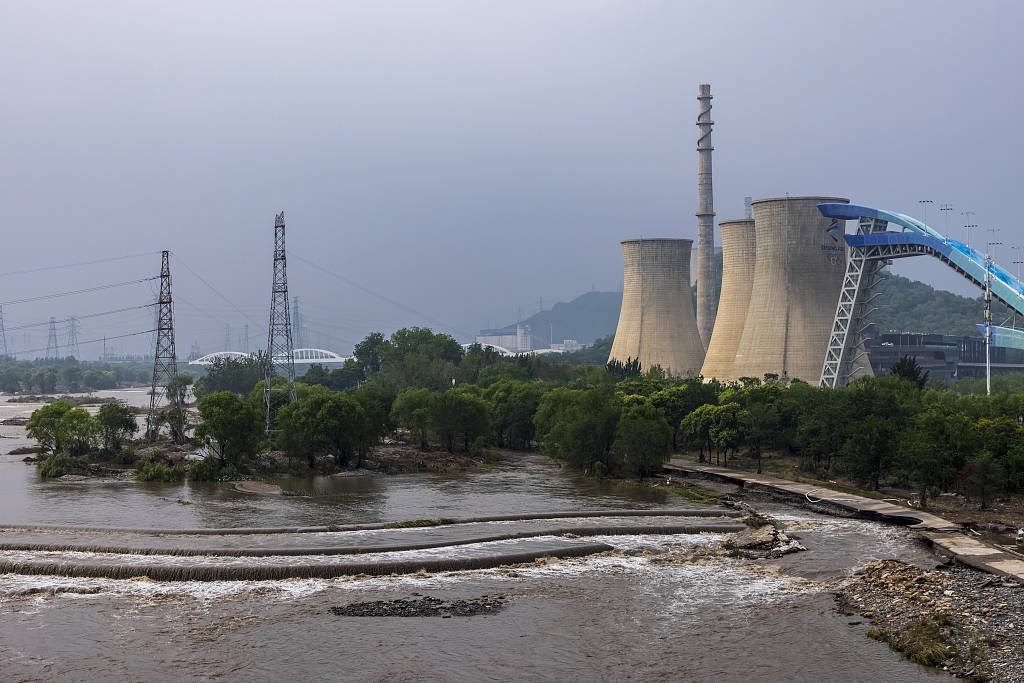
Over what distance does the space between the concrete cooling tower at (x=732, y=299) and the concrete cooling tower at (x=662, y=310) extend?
2.97 m

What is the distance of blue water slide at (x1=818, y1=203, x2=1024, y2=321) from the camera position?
186 feet

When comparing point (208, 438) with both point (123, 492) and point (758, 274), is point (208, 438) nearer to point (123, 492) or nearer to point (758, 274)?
point (123, 492)

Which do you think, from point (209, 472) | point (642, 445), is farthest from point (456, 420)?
point (209, 472)

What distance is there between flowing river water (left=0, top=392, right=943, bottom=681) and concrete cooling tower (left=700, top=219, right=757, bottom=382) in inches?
1529

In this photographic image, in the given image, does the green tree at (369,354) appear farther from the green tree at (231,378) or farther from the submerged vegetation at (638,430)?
the submerged vegetation at (638,430)

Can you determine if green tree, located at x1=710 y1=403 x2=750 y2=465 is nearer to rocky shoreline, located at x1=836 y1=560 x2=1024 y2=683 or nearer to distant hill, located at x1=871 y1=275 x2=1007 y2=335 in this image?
rocky shoreline, located at x1=836 y1=560 x2=1024 y2=683

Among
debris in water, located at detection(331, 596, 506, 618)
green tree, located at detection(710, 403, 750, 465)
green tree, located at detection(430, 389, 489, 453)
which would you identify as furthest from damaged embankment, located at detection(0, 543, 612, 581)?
green tree, located at detection(430, 389, 489, 453)

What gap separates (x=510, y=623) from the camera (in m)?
23.7

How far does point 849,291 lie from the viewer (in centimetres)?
6444

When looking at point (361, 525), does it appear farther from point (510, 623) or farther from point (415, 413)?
point (415, 413)

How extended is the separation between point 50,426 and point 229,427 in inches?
470

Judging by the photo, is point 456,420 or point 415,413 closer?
point 456,420

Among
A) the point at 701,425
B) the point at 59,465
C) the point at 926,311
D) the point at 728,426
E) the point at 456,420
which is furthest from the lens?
the point at 926,311

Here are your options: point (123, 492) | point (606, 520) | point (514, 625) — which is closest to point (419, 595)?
point (514, 625)
